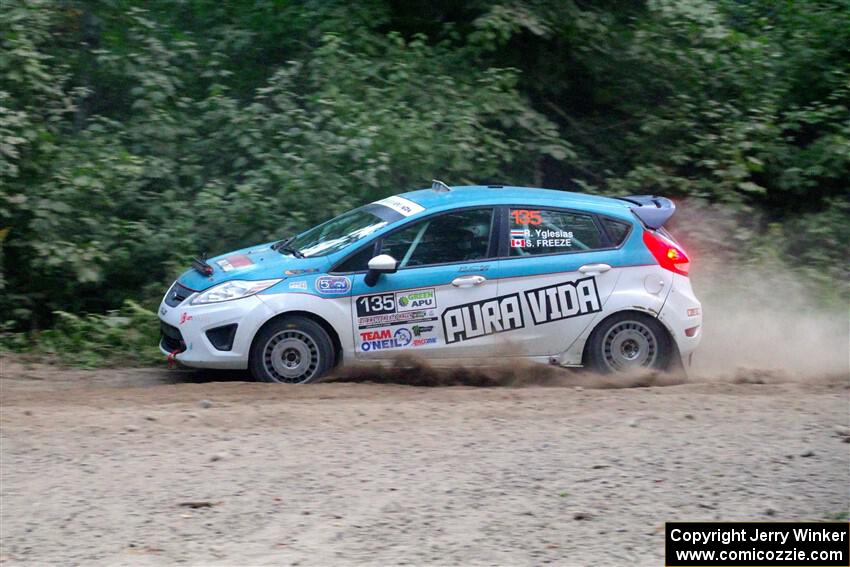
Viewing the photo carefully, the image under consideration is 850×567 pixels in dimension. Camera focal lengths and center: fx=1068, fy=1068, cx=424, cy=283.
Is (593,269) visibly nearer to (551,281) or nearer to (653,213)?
(551,281)

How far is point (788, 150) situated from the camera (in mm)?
14023

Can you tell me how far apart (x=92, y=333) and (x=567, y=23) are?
24.8 ft

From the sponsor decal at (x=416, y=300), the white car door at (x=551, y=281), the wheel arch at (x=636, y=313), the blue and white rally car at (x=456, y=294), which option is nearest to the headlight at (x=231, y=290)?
the blue and white rally car at (x=456, y=294)

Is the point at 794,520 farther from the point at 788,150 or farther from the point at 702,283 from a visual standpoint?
the point at 788,150

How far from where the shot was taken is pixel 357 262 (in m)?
9.20

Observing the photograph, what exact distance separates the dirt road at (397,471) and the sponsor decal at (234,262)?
3.45 ft

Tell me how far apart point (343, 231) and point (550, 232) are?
187 centimetres

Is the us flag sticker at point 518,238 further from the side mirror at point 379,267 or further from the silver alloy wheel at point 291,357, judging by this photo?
the silver alloy wheel at point 291,357

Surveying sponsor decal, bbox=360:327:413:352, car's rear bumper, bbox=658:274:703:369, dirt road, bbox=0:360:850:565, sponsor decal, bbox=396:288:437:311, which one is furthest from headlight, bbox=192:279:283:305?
car's rear bumper, bbox=658:274:703:369

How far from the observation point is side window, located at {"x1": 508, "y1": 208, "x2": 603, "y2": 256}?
9438mm

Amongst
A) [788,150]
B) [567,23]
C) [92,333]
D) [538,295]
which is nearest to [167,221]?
[92,333]

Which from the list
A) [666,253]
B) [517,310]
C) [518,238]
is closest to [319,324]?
[517,310]

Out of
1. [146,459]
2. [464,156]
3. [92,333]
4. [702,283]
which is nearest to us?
[146,459]

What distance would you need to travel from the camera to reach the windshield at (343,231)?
9.43 m
